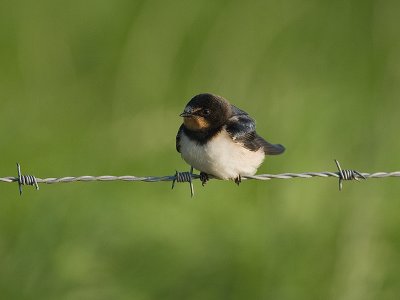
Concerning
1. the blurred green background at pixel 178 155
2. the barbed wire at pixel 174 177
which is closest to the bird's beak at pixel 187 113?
the barbed wire at pixel 174 177

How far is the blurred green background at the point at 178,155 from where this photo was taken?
6566mm

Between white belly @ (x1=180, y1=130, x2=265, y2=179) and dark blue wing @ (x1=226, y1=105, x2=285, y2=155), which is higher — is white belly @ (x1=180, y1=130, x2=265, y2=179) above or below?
below

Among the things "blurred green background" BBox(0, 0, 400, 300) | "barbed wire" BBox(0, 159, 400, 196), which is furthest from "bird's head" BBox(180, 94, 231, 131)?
"blurred green background" BBox(0, 0, 400, 300)

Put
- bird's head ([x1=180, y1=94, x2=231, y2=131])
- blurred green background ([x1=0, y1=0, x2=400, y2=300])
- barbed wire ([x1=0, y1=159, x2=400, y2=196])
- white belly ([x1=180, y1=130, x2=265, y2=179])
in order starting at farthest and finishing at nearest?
blurred green background ([x1=0, y1=0, x2=400, y2=300]), bird's head ([x1=180, y1=94, x2=231, y2=131]), white belly ([x1=180, y1=130, x2=265, y2=179]), barbed wire ([x1=0, y1=159, x2=400, y2=196])

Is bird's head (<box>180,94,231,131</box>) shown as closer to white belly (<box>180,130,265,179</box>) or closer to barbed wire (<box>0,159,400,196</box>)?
white belly (<box>180,130,265,179</box>)

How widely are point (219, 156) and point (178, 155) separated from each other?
1.67 metres

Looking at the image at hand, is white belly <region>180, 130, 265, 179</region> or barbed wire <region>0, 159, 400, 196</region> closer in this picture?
barbed wire <region>0, 159, 400, 196</region>

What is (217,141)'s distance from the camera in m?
5.46

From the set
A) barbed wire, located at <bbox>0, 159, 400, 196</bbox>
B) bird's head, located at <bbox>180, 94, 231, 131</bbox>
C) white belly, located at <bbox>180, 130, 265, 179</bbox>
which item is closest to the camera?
barbed wire, located at <bbox>0, 159, 400, 196</bbox>

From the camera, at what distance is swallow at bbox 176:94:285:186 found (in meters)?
5.41

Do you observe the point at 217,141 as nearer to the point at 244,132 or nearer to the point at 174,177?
the point at 244,132

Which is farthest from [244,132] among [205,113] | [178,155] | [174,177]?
[178,155]

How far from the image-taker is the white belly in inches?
213

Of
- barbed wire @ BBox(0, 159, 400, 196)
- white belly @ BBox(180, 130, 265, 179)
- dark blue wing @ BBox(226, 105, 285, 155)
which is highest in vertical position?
dark blue wing @ BBox(226, 105, 285, 155)
